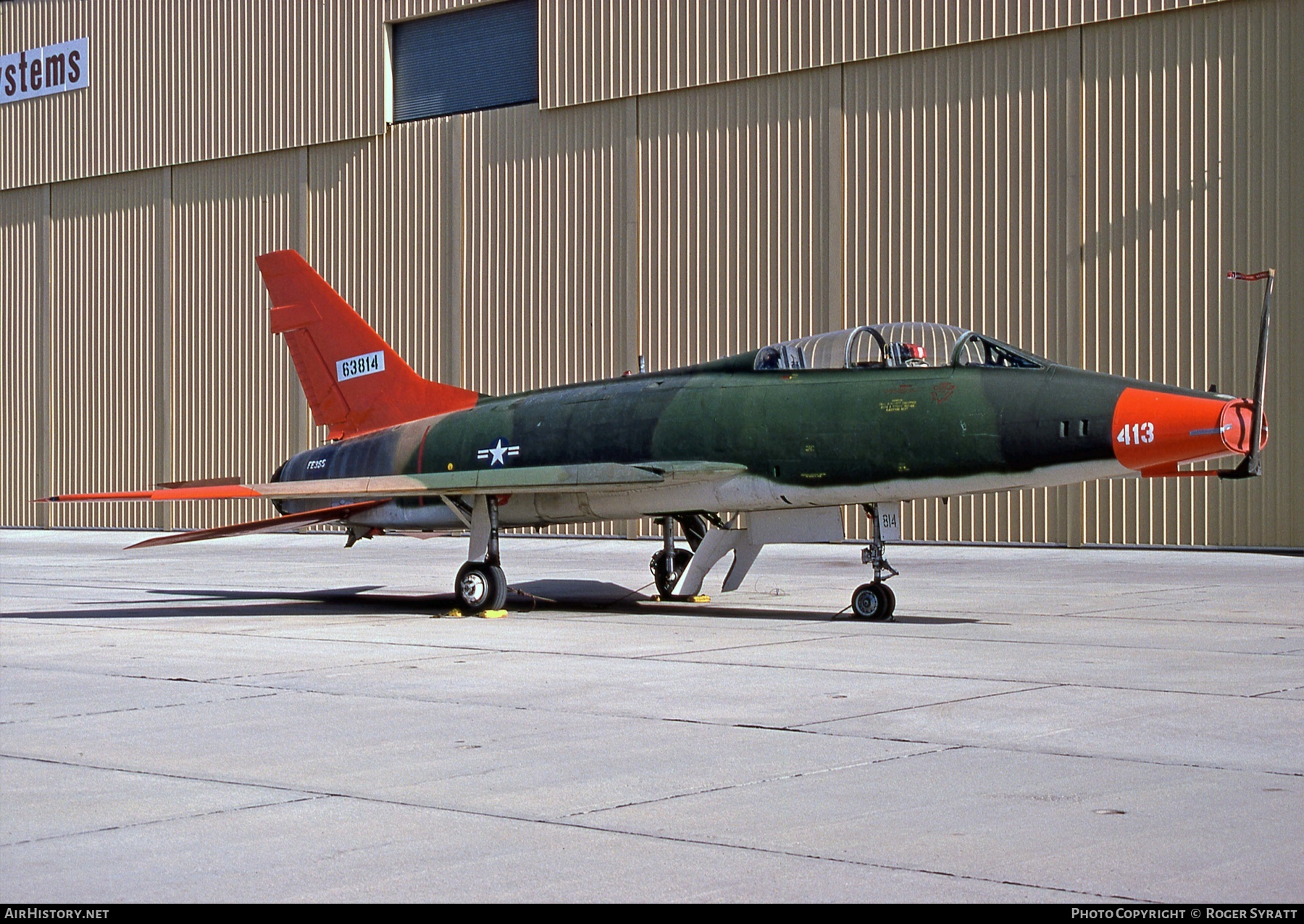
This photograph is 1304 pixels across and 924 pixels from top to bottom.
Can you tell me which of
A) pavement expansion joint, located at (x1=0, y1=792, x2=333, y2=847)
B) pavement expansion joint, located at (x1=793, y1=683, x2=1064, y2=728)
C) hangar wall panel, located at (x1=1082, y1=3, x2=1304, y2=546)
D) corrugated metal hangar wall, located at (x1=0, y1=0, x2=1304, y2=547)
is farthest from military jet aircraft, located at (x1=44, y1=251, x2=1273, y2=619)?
corrugated metal hangar wall, located at (x1=0, y1=0, x2=1304, y2=547)

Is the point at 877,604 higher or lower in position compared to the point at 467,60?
lower

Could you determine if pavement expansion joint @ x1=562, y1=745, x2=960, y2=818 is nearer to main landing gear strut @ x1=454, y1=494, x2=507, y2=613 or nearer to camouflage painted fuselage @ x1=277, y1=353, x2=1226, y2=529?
camouflage painted fuselage @ x1=277, y1=353, x2=1226, y2=529

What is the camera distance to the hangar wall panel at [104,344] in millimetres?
39656

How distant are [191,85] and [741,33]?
52.6ft

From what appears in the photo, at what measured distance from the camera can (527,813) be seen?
624 centimetres

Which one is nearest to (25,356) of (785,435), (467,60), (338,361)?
(467,60)

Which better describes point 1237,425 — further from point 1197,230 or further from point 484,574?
point 1197,230

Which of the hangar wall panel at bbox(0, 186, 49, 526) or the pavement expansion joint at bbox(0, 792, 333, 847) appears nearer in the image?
the pavement expansion joint at bbox(0, 792, 333, 847)

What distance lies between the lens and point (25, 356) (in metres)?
42.2

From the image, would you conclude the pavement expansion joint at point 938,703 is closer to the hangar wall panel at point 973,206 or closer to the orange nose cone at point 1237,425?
the orange nose cone at point 1237,425

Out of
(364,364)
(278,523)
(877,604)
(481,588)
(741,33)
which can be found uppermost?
(741,33)

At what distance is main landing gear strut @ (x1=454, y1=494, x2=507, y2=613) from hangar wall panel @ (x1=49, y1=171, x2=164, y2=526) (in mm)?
25211

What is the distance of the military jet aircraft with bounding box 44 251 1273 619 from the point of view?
12977mm

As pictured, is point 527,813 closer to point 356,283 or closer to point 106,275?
point 356,283
